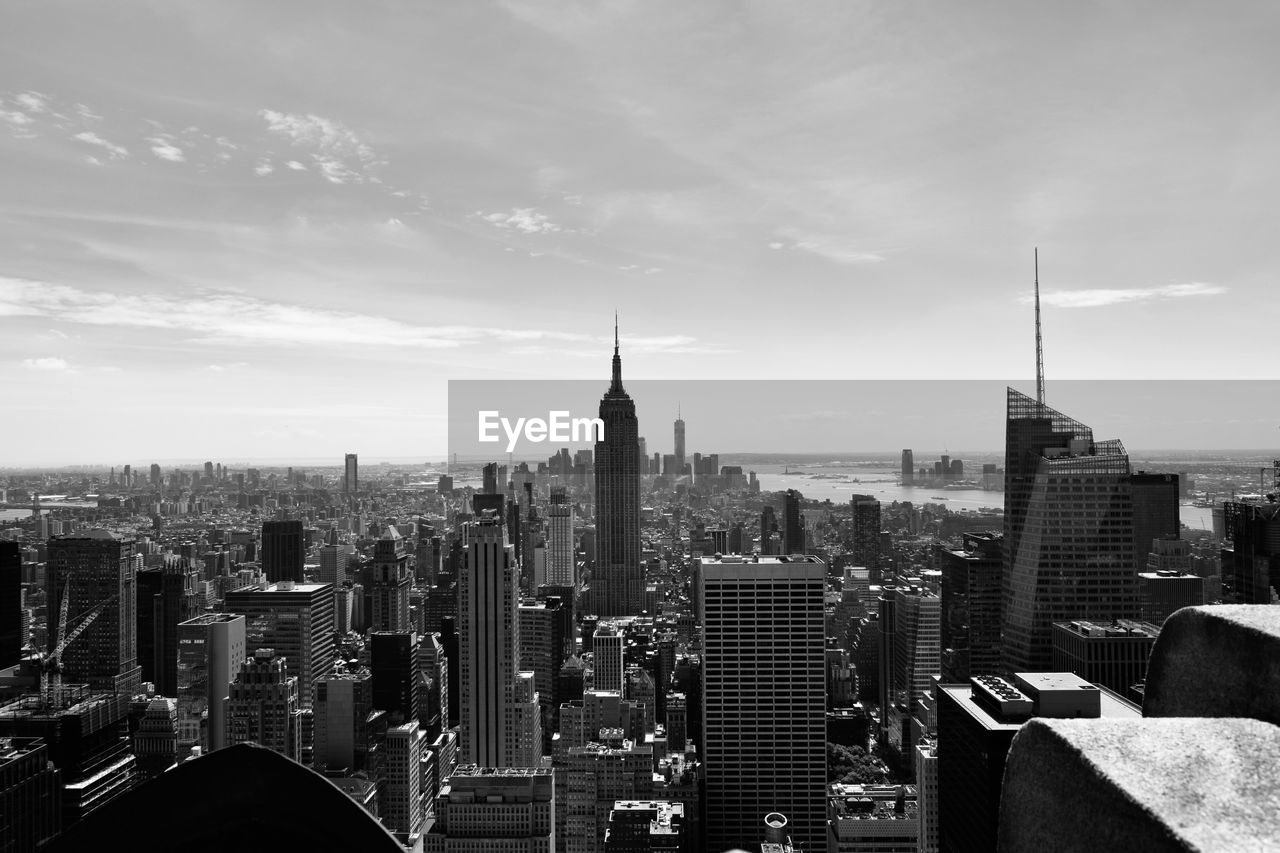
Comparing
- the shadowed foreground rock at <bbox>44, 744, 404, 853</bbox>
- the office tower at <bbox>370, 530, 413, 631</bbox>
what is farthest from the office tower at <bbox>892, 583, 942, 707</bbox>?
the shadowed foreground rock at <bbox>44, 744, 404, 853</bbox>

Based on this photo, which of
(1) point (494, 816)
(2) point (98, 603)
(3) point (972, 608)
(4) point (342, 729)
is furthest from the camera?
(2) point (98, 603)

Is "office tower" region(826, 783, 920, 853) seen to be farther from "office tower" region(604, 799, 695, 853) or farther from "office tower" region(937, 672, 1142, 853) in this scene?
"office tower" region(937, 672, 1142, 853)

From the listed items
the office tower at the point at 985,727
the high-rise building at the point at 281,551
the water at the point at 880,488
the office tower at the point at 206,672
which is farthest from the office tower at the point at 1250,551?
the high-rise building at the point at 281,551

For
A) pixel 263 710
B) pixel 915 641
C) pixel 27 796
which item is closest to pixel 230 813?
pixel 27 796

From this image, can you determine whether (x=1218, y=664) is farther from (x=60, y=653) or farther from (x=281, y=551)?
(x=281, y=551)

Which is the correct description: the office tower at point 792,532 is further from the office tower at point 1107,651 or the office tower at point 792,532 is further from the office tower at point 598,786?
the office tower at point 1107,651
